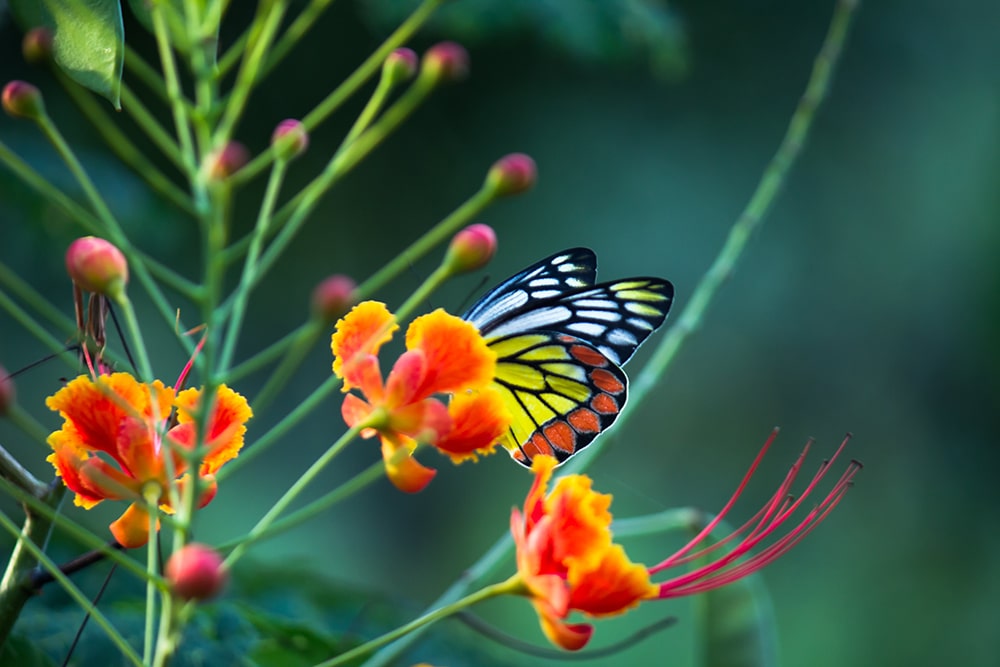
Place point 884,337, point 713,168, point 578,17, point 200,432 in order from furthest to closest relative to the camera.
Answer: point 884,337
point 713,168
point 578,17
point 200,432

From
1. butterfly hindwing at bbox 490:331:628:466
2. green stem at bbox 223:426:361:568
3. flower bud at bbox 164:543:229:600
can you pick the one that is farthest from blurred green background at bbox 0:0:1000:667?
flower bud at bbox 164:543:229:600

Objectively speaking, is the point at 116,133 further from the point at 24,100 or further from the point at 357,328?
the point at 357,328

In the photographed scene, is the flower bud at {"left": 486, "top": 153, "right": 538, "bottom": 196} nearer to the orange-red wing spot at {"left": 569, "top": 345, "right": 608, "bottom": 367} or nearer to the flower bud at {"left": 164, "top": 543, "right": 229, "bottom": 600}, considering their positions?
the flower bud at {"left": 164, "top": 543, "right": 229, "bottom": 600}

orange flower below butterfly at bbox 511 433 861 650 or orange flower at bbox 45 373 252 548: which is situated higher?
orange flower at bbox 45 373 252 548

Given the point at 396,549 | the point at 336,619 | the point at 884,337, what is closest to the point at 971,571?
the point at 884,337

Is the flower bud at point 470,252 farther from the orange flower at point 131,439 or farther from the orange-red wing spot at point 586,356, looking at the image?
the orange-red wing spot at point 586,356

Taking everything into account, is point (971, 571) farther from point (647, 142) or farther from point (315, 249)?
point (315, 249)

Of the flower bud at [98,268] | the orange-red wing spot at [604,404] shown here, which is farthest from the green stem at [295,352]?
the orange-red wing spot at [604,404]
